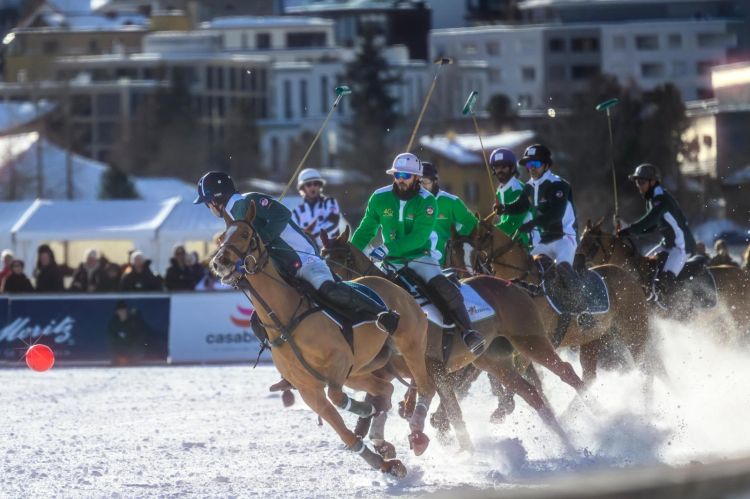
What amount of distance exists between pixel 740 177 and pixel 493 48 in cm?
6421

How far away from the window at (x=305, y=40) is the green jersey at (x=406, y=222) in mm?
99261

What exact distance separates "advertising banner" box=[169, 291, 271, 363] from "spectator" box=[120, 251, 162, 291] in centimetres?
63

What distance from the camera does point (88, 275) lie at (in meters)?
22.4

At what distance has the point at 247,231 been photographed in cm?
937

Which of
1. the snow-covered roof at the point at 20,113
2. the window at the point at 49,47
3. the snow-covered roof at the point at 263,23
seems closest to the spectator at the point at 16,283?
the snow-covered roof at the point at 20,113

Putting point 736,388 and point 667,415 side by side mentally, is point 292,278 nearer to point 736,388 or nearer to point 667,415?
point 667,415

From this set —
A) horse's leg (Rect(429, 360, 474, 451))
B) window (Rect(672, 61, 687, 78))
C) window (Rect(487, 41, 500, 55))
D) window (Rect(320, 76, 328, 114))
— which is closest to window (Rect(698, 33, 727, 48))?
window (Rect(672, 61, 687, 78))

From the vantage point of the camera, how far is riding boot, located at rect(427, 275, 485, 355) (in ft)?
36.9

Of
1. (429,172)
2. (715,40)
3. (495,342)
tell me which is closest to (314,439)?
(495,342)

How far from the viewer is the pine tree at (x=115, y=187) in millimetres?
61128

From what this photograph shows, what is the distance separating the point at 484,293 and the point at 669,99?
1914 inches

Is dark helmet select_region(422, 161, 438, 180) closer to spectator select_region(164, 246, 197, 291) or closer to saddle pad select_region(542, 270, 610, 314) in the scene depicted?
saddle pad select_region(542, 270, 610, 314)

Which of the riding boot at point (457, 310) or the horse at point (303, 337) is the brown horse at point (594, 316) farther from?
the horse at point (303, 337)

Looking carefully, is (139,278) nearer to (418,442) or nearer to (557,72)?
(418,442)
